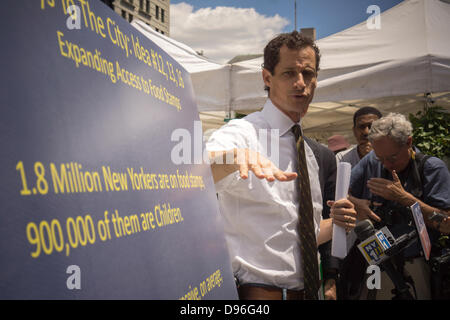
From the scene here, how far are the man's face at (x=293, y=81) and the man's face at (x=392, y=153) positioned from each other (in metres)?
1.01

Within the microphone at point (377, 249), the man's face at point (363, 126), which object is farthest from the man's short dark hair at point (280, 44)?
the man's face at point (363, 126)

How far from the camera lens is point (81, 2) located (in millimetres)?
677

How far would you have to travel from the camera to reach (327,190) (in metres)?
2.00

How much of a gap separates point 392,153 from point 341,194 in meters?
1.14

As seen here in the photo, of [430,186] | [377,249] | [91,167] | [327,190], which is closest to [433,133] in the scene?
[430,186]

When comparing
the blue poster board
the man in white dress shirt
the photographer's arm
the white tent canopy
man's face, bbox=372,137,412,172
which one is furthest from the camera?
the white tent canopy

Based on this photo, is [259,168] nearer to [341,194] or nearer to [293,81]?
[341,194]

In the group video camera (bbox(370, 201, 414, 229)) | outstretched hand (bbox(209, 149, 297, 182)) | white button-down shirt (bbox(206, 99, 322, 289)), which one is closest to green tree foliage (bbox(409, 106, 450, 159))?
video camera (bbox(370, 201, 414, 229))

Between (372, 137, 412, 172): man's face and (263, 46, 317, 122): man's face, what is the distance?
39.7 inches

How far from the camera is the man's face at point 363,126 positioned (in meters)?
3.59

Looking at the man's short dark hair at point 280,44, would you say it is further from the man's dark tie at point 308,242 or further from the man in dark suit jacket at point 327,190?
the man's dark tie at point 308,242

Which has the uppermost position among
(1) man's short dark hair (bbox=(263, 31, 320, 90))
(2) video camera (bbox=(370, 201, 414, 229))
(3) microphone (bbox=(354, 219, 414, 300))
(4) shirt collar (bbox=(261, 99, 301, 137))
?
(1) man's short dark hair (bbox=(263, 31, 320, 90))

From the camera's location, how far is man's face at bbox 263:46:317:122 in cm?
174

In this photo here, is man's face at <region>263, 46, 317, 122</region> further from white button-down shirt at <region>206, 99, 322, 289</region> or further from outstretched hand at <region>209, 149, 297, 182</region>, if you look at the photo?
outstretched hand at <region>209, 149, 297, 182</region>
